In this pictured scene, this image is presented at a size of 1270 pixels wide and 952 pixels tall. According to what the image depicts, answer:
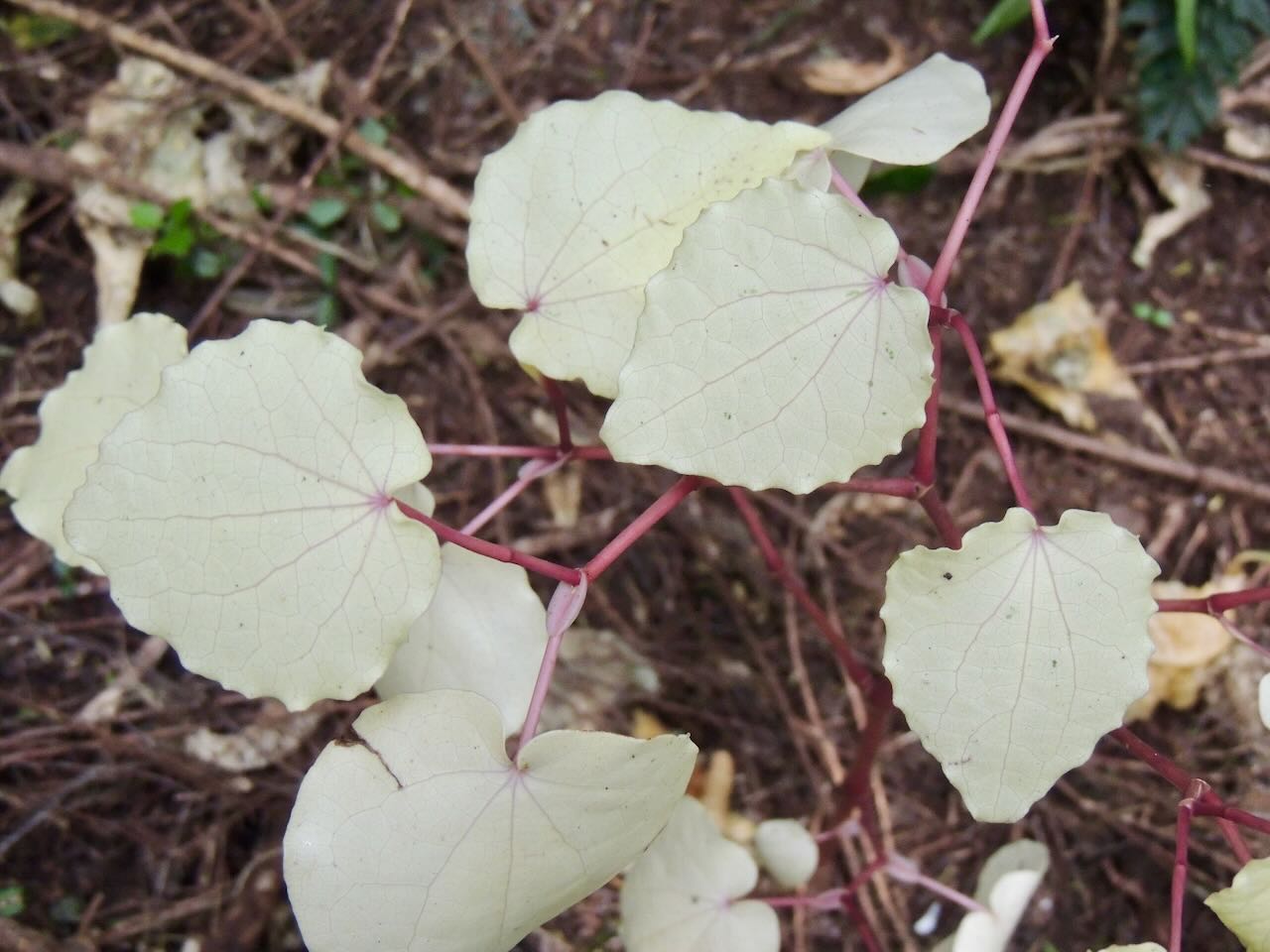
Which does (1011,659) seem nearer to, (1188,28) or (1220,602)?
(1220,602)

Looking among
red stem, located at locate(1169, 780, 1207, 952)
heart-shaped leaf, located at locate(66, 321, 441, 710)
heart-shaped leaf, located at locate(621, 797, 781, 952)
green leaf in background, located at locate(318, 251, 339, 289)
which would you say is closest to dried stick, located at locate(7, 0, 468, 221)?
green leaf in background, located at locate(318, 251, 339, 289)

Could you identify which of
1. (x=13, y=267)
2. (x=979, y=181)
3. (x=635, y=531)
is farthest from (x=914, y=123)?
(x=13, y=267)

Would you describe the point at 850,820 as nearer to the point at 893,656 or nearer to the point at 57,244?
the point at 893,656

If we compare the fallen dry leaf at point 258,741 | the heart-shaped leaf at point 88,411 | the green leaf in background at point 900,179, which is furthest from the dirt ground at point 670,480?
the heart-shaped leaf at point 88,411

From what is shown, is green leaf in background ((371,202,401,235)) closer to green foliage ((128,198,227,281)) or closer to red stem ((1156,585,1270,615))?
green foliage ((128,198,227,281))

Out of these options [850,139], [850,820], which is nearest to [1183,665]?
[850,820]

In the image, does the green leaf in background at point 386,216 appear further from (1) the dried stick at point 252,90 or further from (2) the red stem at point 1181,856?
(2) the red stem at point 1181,856
